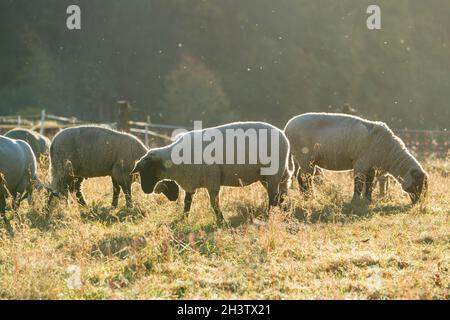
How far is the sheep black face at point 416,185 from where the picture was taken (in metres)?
10.8

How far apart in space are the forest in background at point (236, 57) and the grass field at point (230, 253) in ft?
101

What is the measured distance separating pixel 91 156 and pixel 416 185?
5237 millimetres

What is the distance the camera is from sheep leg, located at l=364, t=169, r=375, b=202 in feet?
36.0

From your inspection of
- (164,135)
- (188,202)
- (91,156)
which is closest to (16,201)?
(91,156)

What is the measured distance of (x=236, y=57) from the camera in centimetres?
4241

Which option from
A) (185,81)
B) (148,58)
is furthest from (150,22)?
(185,81)

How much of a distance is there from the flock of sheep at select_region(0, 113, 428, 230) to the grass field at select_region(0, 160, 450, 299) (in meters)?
0.37

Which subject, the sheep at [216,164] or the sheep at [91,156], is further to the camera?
the sheep at [91,156]

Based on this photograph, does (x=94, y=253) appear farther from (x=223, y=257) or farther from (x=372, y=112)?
(x=372, y=112)

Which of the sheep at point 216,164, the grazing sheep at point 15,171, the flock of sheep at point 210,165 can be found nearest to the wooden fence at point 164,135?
the flock of sheep at point 210,165

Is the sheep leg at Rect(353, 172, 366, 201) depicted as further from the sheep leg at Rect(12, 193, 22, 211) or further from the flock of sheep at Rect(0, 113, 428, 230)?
the sheep leg at Rect(12, 193, 22, 211)

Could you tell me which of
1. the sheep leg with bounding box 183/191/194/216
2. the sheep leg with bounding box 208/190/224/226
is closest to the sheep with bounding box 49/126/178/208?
the sheep leg with bounding box 183/191/194/216

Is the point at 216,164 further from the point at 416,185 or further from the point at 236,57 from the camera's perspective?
the point at 236,57

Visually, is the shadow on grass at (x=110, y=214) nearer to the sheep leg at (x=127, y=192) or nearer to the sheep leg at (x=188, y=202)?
the sheep leg at (x=127, y=192)
